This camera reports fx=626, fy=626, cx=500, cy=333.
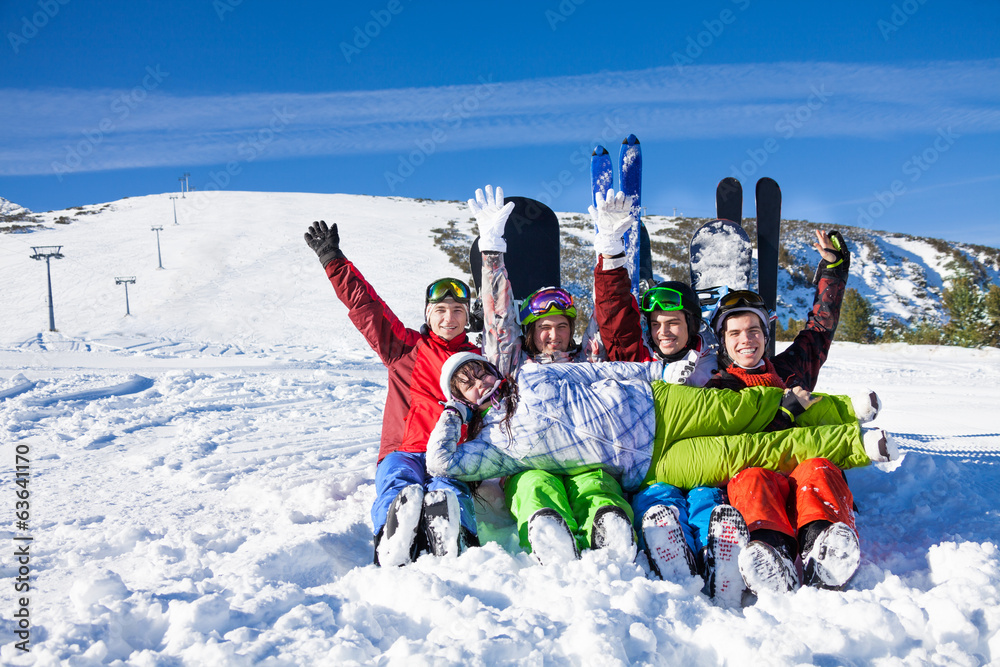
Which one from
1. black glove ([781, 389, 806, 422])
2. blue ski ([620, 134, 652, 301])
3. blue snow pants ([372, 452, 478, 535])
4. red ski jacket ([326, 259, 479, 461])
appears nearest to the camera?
blue snow pants ([372, 452, 478, 535])

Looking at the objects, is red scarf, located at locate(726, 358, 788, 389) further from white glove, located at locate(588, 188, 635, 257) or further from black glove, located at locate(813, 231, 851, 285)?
black glove, located at locate(813, 231, 851, 285)

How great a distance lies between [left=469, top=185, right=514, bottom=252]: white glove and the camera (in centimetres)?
386

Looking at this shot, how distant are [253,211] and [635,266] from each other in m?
37.4

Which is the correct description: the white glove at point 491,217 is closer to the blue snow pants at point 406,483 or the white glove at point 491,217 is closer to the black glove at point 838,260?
the blue snow pants at point 406,483

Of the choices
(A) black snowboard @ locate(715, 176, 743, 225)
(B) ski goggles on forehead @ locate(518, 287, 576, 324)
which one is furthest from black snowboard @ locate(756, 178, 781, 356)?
(B) ski goggles on forehead @ locate(518, 287, 576, 324)

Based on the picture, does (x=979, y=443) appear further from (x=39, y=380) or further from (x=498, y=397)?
(x=39, y=380)

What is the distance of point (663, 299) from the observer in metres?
3.42

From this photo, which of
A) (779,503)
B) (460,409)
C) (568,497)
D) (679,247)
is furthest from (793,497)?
(679,247)

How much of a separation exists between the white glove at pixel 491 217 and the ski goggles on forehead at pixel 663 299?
3.10 ft

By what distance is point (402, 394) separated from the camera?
3.67 meters

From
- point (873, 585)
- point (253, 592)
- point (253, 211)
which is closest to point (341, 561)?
point (253, 592)

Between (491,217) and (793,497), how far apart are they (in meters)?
2.32

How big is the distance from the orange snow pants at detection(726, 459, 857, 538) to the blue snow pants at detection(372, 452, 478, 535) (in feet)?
3.73

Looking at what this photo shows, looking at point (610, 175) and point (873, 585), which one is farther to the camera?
point (610, 175)
